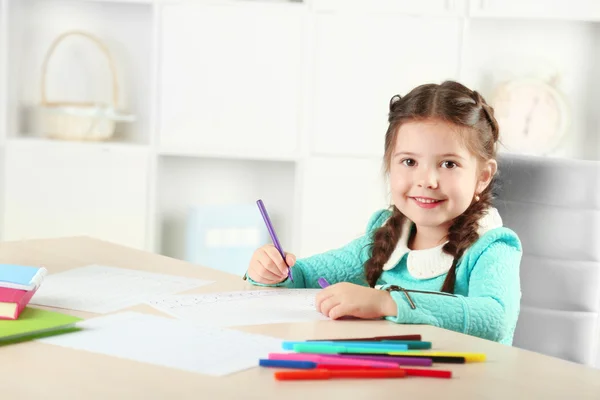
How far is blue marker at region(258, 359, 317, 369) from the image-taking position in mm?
937

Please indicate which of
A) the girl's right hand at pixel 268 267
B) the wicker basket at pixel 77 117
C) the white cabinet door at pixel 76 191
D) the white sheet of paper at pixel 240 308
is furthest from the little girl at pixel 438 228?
the wicker basket at pixel 77 117

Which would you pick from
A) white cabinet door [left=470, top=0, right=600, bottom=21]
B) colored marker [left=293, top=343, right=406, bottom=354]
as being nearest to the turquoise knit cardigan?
colored marker [left=293, top=343, right=406, bottom=354]

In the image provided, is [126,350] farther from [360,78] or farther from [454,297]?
[360,78]

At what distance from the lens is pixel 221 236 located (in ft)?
11.0

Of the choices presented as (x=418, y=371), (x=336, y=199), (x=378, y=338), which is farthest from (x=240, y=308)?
(x=336, y=199)

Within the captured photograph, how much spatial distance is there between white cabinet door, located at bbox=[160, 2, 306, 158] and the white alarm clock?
29.2 inches

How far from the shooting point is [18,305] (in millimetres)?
1105

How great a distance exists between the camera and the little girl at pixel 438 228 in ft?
4.83

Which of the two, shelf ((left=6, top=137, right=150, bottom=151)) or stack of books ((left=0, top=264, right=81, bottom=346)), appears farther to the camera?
shelf ((left=6, top=137, right=150, bottom=151))

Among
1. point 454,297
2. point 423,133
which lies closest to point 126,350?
point 454,297

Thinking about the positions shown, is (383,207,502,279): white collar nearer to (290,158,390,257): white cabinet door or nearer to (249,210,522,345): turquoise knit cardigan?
(249,210,522,345): turquoise knit cardigan

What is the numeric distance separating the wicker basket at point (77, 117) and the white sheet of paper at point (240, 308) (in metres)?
2.03

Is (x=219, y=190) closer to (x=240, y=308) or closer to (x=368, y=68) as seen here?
(x=368, y=68)

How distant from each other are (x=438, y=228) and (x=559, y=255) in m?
0.23
